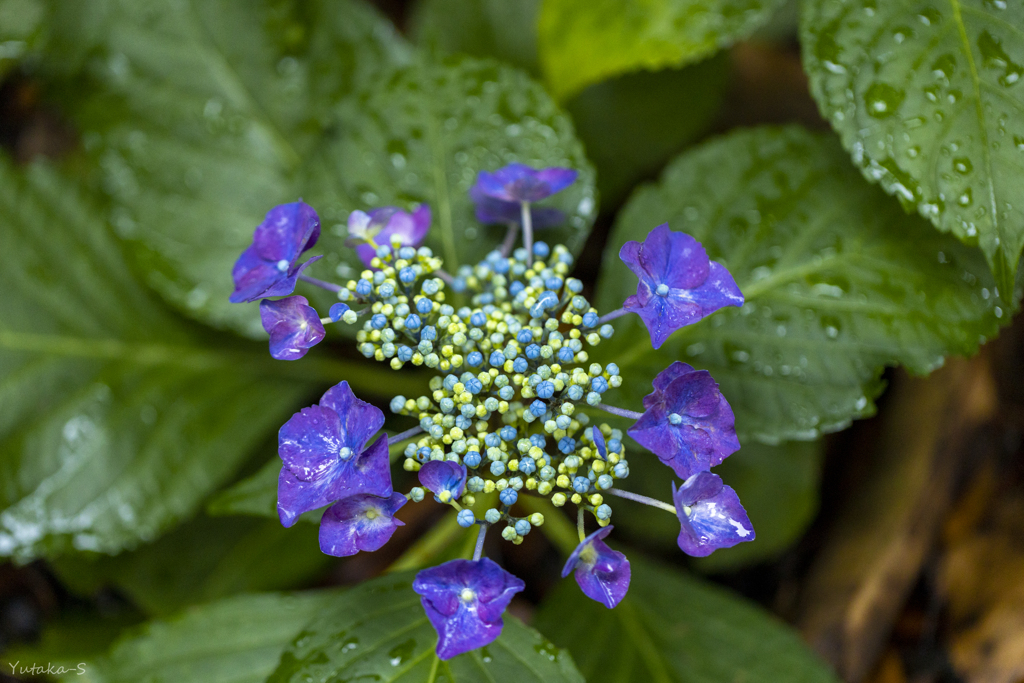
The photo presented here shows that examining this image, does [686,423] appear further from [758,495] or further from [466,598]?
[758,495]

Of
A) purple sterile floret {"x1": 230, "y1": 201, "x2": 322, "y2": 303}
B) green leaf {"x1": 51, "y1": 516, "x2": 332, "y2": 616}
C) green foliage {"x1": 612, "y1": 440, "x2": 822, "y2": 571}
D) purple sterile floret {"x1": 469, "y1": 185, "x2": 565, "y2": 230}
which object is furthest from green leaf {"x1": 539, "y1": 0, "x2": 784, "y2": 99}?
green leaf {"x1": 51, "y1": 516, "x2": 332, "y2": 616}

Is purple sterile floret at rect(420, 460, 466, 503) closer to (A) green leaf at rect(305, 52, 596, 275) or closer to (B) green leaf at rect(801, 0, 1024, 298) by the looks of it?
(A) green leaf at rect(305, 52, 596, 275)

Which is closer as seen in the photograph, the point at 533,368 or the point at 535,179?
the point at 533,368

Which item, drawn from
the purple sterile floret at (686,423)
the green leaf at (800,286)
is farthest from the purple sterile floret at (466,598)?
the green leaf at (800,286)

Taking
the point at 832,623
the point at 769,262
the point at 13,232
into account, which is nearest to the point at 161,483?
the point at 13,232

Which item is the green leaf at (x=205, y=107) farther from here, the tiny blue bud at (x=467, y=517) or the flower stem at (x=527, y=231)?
the tiny blue bud at (x=467, y=517)

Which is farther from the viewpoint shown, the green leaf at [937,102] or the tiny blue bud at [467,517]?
the green leaf at [937,102]

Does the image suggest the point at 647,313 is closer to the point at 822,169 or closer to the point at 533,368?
the point at 533,368
